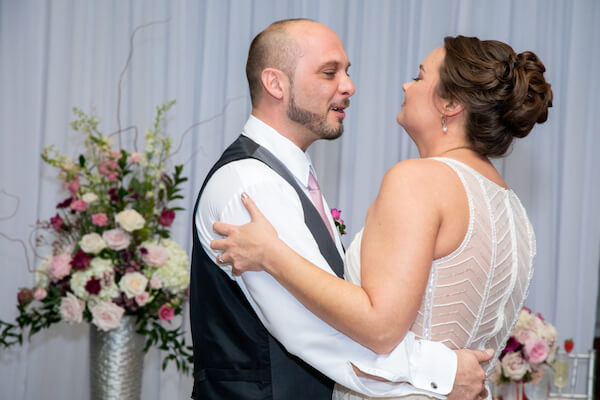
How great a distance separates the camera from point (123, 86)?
11.5 ft

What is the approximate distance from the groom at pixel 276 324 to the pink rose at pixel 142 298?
0.86 m

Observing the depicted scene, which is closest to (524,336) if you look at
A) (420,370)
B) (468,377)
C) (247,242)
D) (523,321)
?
(523,321)

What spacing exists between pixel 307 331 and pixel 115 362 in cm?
142

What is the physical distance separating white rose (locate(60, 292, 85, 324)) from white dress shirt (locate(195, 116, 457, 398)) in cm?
119

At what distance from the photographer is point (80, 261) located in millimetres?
2516

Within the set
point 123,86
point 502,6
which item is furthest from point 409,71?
point 123,86

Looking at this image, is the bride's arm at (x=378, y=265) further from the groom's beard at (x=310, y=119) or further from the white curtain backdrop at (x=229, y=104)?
the white curtain backdrop at (x=229, y=104)

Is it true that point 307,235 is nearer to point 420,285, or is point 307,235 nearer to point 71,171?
point 420,285

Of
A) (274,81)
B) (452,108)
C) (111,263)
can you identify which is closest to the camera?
(452,108)

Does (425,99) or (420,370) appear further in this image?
(425,99)

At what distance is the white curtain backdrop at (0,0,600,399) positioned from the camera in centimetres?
341

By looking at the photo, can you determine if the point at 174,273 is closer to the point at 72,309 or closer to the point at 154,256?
the point at 154,256

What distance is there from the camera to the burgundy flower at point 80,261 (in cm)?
252

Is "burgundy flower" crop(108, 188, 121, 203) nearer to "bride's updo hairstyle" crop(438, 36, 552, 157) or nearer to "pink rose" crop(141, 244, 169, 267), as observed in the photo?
"pink rose" crop(141, 244, 169, 267)
